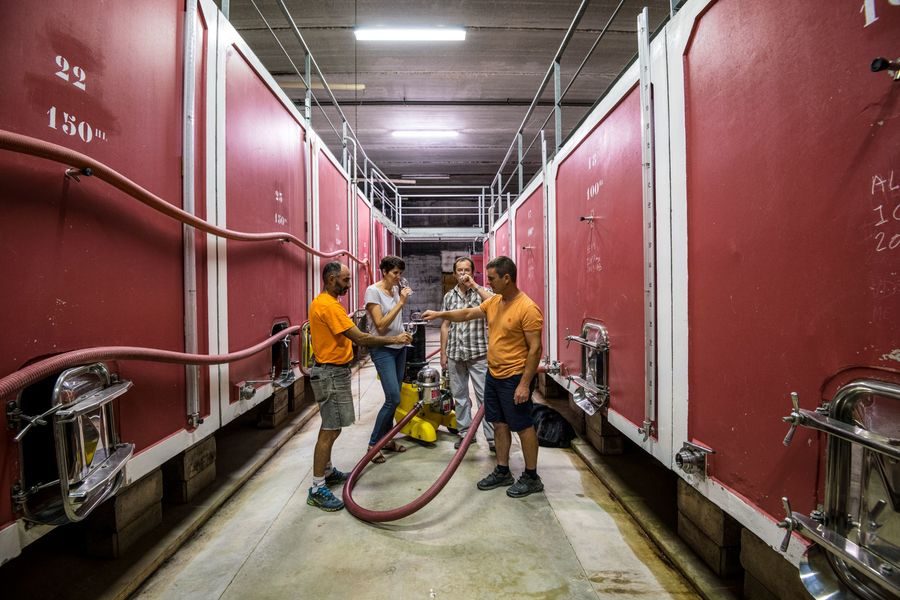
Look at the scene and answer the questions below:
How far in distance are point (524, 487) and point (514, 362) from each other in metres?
1.04

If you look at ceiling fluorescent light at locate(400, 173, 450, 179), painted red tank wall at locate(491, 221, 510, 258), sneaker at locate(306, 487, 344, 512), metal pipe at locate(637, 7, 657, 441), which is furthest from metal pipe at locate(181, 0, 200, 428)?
ceiling fluorescent light at locate(400, 173, 450, 179)

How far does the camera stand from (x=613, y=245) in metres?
3.09

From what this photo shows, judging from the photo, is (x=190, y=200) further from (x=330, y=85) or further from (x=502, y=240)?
(x=330, y=85)

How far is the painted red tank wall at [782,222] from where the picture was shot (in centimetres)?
129

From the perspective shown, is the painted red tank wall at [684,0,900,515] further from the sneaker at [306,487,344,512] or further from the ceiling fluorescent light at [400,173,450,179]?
the ceiling fluorescent light at [400,173,450,179]

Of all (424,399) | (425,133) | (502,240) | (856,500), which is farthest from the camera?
(425,133)

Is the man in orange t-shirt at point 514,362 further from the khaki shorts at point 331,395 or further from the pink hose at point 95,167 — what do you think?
the pink hose at point 95,167

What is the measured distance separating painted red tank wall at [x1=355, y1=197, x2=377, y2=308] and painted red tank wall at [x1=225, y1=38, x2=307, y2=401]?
3334 mm

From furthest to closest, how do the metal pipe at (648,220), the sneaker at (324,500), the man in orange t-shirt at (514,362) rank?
1. the man in orange t-shirt at (514,362)
2. the sneaker at (324,500)
3. the metal pipe at (648,220)

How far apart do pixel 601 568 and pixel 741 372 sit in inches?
56.6

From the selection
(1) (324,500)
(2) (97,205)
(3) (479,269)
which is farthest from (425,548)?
(3) (479,269)

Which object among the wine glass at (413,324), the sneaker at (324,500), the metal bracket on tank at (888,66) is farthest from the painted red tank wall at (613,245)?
the sneaker at (324,500)

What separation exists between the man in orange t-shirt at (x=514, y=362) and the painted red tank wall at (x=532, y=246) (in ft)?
6.64

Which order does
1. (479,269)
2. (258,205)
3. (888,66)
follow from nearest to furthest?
(888,66), (258,205), (479,269)
